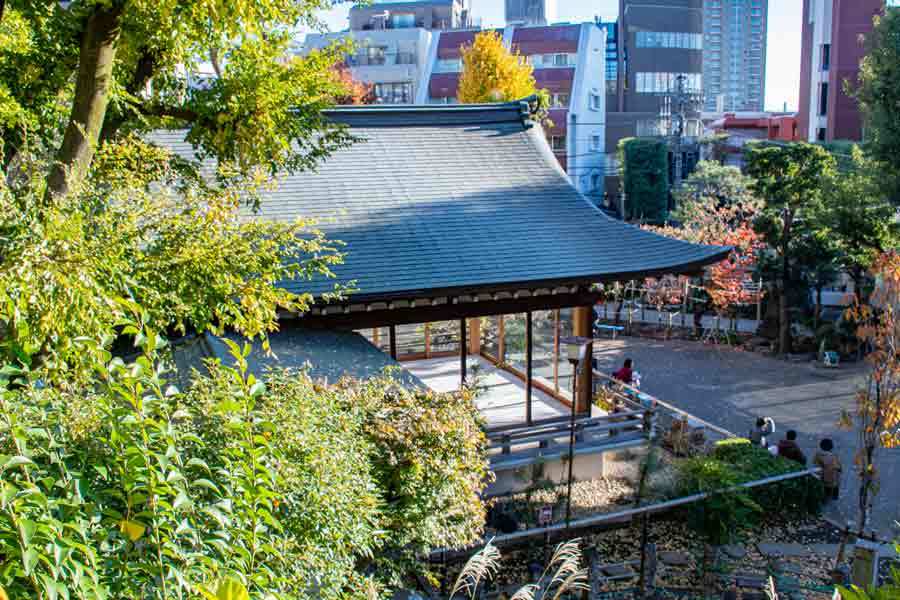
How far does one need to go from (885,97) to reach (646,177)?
2154 centimetres

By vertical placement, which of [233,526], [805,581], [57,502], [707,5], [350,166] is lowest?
[805,581]

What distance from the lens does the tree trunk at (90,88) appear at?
620cm

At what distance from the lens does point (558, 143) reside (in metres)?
43.4

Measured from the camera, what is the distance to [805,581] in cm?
998

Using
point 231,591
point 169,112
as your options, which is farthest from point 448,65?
point 231,591

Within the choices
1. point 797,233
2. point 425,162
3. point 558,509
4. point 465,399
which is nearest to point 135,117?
point 465,399

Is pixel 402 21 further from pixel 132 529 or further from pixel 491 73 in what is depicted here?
pixel 132 529

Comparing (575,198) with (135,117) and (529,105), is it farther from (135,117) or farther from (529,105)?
(135,117)

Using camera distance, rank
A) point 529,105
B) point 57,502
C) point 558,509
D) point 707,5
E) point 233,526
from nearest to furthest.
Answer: point 57,502
point 233,526
point 558,509
point 529,105
point 707,5

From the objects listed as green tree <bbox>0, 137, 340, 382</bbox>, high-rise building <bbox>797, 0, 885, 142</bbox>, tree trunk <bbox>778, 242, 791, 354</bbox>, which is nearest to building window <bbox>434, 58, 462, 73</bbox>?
high-rise building <bbox>797, 0, 885, 142</bbox>

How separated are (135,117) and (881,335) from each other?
891cm

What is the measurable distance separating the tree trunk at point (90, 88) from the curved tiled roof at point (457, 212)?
457cm

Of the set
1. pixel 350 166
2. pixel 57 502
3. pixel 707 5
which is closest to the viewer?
pixel 57 502

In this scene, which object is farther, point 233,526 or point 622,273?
point 622,273
